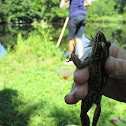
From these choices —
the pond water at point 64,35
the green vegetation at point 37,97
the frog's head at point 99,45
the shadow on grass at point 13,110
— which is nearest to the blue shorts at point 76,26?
the green vegetation at point 37,97

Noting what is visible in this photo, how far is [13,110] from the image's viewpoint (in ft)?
10.6

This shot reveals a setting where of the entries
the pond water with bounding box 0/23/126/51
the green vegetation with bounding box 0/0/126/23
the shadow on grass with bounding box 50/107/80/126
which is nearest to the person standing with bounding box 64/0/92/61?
the pond water with bounding box 0/23/126/51

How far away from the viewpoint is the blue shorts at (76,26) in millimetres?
5043

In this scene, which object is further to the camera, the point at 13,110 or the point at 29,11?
the point at 29,11

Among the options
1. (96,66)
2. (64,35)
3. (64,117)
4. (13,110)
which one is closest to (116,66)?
(96,66)

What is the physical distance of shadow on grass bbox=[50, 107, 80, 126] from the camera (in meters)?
2.76

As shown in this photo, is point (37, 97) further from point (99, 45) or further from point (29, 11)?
point (29, 11)

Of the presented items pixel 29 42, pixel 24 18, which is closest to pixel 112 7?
pixel 24 18

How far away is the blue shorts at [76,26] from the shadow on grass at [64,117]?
9.92ft

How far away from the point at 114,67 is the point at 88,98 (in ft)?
1.34

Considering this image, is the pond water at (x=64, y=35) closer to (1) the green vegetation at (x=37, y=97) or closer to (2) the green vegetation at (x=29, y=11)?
(1) the green vegetation at (x=37, y=97)

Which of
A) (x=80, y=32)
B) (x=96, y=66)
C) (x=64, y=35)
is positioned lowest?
(x=64, y=35)

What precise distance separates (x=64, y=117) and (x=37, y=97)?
106 cm

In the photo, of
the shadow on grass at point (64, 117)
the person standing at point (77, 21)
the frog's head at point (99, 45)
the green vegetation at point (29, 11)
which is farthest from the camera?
the green vegetation at point (29, 11)
